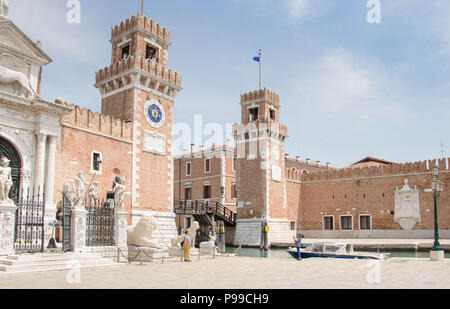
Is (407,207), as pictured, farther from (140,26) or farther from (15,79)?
(15,79)

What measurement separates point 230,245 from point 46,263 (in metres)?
23.0

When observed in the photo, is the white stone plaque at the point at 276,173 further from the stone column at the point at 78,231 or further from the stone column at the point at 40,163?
the stone column at the point at 78,231

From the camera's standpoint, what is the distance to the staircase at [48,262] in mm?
9891

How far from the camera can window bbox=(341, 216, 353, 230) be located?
1293 inches

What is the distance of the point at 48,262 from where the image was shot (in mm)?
10633

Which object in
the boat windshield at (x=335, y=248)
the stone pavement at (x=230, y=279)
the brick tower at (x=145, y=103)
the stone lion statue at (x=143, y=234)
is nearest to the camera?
the stone pavement at (x=230, y=279)

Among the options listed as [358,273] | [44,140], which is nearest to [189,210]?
[44,140]

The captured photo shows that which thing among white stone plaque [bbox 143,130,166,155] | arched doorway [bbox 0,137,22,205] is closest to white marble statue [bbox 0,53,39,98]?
arched doorway [bbox 0,137,22,205]

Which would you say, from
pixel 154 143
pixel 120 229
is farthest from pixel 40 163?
pixel 154 143

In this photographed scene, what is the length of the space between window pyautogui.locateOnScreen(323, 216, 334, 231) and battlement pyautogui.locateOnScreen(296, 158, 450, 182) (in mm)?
3174

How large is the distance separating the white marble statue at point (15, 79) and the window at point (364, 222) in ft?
80.8

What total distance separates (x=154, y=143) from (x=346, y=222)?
1814 cm

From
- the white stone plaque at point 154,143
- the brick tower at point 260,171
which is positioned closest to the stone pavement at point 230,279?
the white stone plaque at point 154,143

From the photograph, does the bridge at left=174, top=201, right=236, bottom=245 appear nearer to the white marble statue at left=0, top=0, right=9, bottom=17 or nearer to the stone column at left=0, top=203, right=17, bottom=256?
the white marble statue at left=0, top=0, right=9, bottom=17
